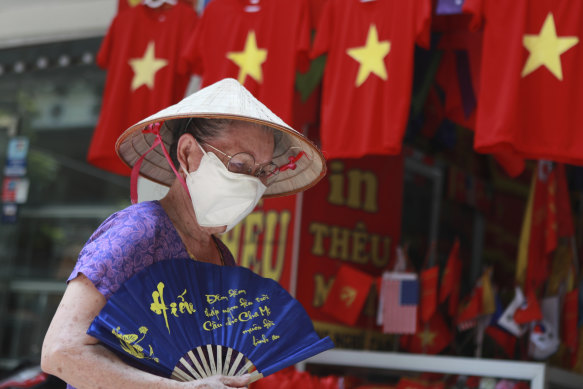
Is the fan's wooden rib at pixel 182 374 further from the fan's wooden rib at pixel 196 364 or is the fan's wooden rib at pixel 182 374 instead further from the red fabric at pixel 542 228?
the red fabric at pixel 542 228

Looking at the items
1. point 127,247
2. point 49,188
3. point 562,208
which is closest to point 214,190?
point 127,247

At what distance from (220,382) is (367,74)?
2.39 m

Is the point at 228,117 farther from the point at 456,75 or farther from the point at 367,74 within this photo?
the point at 456,75

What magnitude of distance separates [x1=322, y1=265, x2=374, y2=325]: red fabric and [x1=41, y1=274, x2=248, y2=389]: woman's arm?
2.95m

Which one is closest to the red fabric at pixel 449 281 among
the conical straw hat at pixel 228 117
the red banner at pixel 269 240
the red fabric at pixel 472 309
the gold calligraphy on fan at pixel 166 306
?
the red fabric at pixel 472 309

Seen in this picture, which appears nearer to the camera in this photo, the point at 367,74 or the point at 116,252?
the point at 116,252

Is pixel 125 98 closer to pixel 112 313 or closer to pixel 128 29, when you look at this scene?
pixel 128 29

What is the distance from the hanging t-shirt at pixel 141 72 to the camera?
4.77 m

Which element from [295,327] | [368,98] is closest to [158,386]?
[295,327]

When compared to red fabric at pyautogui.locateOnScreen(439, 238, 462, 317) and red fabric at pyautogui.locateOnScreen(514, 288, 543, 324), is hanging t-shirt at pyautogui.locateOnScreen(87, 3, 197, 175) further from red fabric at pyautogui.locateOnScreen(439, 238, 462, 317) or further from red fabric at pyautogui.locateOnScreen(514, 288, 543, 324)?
red fabric at pyautogui.locateOnScreen(514, 288, 543, 324)

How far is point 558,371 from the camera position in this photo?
158 inches

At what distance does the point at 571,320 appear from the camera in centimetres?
461

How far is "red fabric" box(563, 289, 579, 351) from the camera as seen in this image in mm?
4602

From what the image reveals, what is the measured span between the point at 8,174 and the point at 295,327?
15.5 ft
